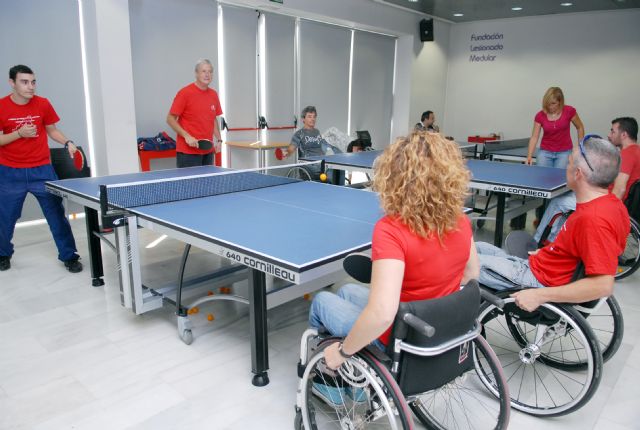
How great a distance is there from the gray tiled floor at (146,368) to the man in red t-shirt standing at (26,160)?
393 mm

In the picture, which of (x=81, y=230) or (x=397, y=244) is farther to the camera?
(x=81, y=230)

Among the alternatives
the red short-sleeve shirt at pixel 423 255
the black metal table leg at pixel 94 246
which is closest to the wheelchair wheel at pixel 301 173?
the black metal table leg at pixel 94 246

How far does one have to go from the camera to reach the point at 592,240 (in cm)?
195

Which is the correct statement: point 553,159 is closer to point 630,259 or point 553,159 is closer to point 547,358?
point 630,259

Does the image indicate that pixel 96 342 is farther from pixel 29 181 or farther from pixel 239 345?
pixel 29 181

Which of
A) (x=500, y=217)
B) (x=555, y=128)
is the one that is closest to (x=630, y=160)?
(x=500, y=217)

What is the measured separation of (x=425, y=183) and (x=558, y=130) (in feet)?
13.9

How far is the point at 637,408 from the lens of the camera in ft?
7.39

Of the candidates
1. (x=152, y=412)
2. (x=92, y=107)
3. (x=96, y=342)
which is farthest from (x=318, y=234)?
(x=92, y=107)

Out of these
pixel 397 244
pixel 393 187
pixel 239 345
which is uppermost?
pixel 393 187

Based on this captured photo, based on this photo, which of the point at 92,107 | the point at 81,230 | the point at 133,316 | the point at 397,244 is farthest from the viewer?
the point at 92,107

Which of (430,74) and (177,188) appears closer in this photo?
(177,188)

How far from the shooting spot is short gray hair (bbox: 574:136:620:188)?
2.04 metres

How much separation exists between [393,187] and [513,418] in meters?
1.38
